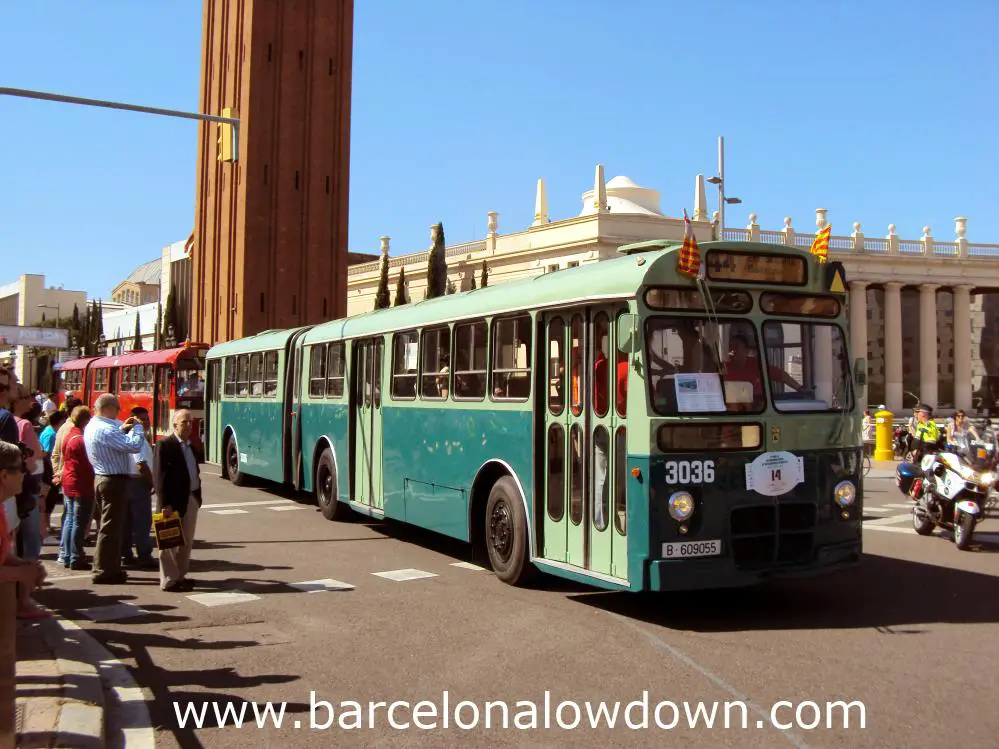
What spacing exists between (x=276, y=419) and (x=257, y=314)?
4108 cm

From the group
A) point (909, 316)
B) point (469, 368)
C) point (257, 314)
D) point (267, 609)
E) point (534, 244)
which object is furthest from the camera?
point (909, 316)

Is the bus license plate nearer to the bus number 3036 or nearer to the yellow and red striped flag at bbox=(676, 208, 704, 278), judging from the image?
the bus number 3036

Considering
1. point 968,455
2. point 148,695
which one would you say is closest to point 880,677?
point 148,695

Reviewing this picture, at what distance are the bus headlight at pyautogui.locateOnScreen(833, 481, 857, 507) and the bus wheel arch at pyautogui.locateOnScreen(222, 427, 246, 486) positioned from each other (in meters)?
13.7

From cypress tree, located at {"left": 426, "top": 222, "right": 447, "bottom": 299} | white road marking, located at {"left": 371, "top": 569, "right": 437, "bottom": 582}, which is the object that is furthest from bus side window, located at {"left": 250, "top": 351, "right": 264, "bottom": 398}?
cypress tree, located at {"left": 426, "top": 222, "right": 447, "bottom": 299}

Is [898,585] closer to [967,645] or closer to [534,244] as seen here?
[967,645]

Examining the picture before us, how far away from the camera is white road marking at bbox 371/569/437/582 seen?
952 centimetres

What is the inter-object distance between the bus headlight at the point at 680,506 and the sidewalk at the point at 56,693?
13.4 ft

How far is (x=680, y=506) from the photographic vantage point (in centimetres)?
722

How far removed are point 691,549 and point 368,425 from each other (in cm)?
626

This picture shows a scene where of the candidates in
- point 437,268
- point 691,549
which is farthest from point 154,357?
point 437,268

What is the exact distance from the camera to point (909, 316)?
318ft

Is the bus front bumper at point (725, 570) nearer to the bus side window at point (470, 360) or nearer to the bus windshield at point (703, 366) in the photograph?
the bus windshield at point (703, 366)

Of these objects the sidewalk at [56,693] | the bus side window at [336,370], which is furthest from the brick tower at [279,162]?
the sidewalk at [56,693]
